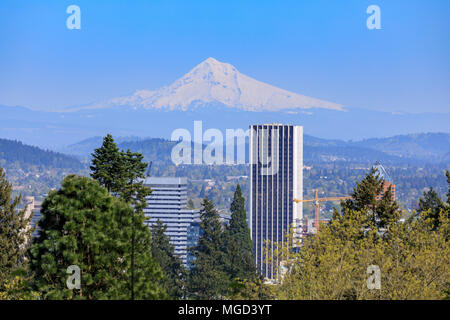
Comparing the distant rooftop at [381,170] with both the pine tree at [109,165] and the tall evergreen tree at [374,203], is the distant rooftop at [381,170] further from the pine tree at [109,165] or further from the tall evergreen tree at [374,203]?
the pine tree at [109,165]

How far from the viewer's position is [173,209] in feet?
417

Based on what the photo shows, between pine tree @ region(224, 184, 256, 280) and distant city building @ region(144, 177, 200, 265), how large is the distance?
80203 mm

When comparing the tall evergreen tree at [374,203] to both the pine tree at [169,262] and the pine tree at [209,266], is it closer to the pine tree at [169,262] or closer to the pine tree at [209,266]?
the pine tree at [209,266]

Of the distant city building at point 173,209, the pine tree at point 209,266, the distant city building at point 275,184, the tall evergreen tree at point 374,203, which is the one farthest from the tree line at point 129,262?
the distant city building at point 275,184

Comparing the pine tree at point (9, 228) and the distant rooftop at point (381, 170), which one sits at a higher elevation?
the distant rooftop at point (381, 170)

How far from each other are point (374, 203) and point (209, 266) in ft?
34.1

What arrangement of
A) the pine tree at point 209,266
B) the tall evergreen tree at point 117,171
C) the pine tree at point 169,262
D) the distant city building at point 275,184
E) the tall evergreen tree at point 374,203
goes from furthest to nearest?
the distant city building at point 275,184 < the pine tree at point 169,262 < the pine tree at point 209,266 < the tall evergreen tree at point 374,203 < the tall evergreen tree at point 117,171

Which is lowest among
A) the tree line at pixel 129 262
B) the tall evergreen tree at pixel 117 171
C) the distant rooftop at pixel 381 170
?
the tree line at pixel 129 262

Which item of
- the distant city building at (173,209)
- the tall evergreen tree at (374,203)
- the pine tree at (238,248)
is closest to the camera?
the tall evergreen tree at (374,203)

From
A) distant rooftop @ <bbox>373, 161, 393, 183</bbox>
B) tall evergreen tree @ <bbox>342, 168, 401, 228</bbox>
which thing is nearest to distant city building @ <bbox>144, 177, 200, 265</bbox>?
distant rooftop @ <bbox>373, 161, 393, 183</bbox>

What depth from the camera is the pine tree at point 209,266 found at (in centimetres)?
2889

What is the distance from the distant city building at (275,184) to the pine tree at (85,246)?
11221 cm

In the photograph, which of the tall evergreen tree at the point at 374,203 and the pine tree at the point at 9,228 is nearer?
the tall evergreen tree at the point at 374,203
